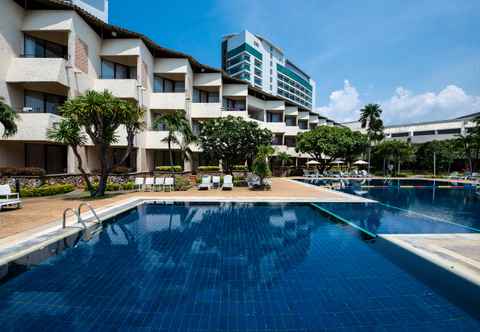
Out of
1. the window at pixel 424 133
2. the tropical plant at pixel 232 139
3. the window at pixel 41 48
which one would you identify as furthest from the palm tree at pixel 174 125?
the window at pixel 424 133

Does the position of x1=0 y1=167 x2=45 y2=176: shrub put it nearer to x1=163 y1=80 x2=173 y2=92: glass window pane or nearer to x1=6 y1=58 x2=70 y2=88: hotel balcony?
x1=6 y1=58 x2=70 y2=88: hotel balcony

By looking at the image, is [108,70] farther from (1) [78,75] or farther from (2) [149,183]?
(2) [149,183]

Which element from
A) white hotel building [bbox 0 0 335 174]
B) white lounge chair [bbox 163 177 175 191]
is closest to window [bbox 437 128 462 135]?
white hotel building [bbox 0 0 335 174]

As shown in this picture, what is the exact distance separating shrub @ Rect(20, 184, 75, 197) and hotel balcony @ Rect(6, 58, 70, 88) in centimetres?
691

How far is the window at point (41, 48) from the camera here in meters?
16.0

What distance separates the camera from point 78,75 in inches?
653

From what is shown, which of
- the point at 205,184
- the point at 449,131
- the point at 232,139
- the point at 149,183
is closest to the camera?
the point at 149,183

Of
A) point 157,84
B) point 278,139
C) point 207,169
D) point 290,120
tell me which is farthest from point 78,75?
point 290,120

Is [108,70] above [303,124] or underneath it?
above

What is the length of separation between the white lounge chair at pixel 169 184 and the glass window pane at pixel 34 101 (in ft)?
34.3

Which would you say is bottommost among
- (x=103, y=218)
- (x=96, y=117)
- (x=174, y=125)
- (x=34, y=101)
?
(x=103, y=218)

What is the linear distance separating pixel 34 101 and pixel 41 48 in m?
4.07

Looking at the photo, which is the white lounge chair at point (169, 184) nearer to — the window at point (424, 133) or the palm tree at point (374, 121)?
the palm tree at point (374, 121)

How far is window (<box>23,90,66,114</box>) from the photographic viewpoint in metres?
16.0
